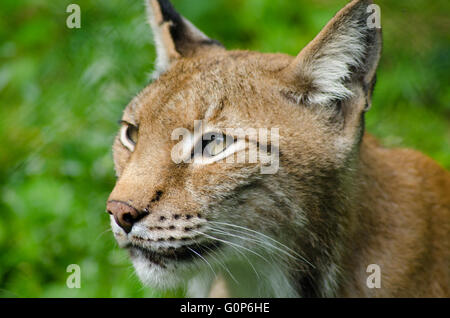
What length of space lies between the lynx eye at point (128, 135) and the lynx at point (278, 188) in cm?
1

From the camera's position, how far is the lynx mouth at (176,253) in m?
3.60

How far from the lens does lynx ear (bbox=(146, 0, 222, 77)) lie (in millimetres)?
4465

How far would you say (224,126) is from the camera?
367cm

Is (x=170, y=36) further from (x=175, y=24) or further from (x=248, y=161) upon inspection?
(x=248, y=161)

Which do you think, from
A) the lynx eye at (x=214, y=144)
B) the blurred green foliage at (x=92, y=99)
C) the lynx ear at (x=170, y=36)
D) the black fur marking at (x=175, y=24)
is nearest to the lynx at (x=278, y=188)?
the lynx eye at (x=214, y=144)

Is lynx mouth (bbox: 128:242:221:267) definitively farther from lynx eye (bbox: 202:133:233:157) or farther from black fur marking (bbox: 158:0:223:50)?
black fur marking (bbox: 158:0:223:50)

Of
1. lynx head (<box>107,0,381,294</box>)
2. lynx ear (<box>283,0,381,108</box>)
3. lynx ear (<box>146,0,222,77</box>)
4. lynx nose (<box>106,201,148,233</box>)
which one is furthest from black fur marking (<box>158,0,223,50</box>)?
lynx nose (<box>106,201,148,233</box>)

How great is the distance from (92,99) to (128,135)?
246 cm

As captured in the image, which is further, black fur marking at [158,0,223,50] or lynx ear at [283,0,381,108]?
black fur marking at [158,0,223,50]

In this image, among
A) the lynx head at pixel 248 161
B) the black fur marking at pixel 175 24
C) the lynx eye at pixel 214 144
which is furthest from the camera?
the black fur marking at pixel 175 24

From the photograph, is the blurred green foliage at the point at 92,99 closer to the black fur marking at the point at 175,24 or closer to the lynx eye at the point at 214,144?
the black fur marking at the point at 175,24

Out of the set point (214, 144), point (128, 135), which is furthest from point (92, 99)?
point (214, 144)
